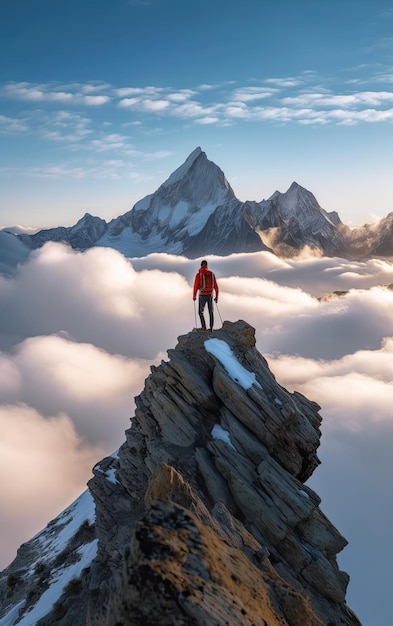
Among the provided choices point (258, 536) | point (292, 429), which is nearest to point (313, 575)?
point (258, 536)

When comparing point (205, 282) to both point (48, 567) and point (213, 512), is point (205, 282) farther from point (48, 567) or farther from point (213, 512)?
point (48, 567)

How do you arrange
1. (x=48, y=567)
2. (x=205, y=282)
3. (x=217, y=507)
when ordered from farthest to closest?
1. (x=48, y=567)
2. (x=205, y=282)
3. (x=217, y=507)

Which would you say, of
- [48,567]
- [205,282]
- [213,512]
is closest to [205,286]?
[205,282]

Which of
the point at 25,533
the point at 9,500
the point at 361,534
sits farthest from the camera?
the point at 9,500

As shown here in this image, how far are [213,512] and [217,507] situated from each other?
0.90 ft

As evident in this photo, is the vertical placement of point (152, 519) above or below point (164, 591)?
above

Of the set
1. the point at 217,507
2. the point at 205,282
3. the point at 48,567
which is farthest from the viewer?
the point at 48,567

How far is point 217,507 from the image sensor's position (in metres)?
18.5

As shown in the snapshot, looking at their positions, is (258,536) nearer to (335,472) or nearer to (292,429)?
(292,429)

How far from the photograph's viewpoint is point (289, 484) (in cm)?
2367

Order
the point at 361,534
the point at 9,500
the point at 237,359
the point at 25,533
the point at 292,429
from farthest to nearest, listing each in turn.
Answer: the point at 9,500, the point at 25,533, the point at 361,534, the point at 237,359, the point at 292,429

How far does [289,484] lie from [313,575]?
4288 millimetres

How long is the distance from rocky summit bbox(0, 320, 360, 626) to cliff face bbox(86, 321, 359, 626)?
4cm

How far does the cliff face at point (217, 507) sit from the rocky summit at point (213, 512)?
41 millimetres
